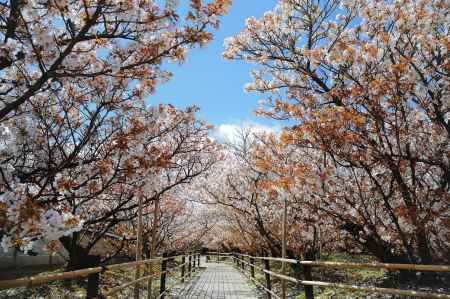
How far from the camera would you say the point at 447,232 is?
22.7 ft

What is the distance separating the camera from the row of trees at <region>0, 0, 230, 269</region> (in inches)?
126

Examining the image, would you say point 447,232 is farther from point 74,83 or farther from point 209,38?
point 74,83

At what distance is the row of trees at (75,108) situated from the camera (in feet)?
10.5

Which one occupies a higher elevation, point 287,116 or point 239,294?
point 287,116

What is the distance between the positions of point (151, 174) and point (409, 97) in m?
4.07

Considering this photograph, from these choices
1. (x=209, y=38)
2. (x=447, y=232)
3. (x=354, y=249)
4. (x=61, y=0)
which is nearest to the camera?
(x=61, y=0)

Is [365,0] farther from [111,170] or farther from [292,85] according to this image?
[111,170]

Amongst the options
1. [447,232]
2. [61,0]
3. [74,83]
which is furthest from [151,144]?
[447,232]

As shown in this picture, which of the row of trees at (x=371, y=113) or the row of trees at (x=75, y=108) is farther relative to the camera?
the row of trees at (x=371, y=113)

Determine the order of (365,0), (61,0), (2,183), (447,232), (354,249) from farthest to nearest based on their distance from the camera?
(354,249), (365,0), (447,232), (2,183), (61,0)

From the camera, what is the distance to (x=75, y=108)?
5.70 m

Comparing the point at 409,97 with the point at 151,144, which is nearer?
the point at 409,97

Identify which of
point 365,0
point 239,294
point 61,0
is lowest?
point 239,294

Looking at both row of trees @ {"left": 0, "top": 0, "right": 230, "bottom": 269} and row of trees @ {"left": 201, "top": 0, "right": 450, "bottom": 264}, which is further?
row of trees @ {"left": 201, "top": 0, "right": 450, "bottom": 264}
